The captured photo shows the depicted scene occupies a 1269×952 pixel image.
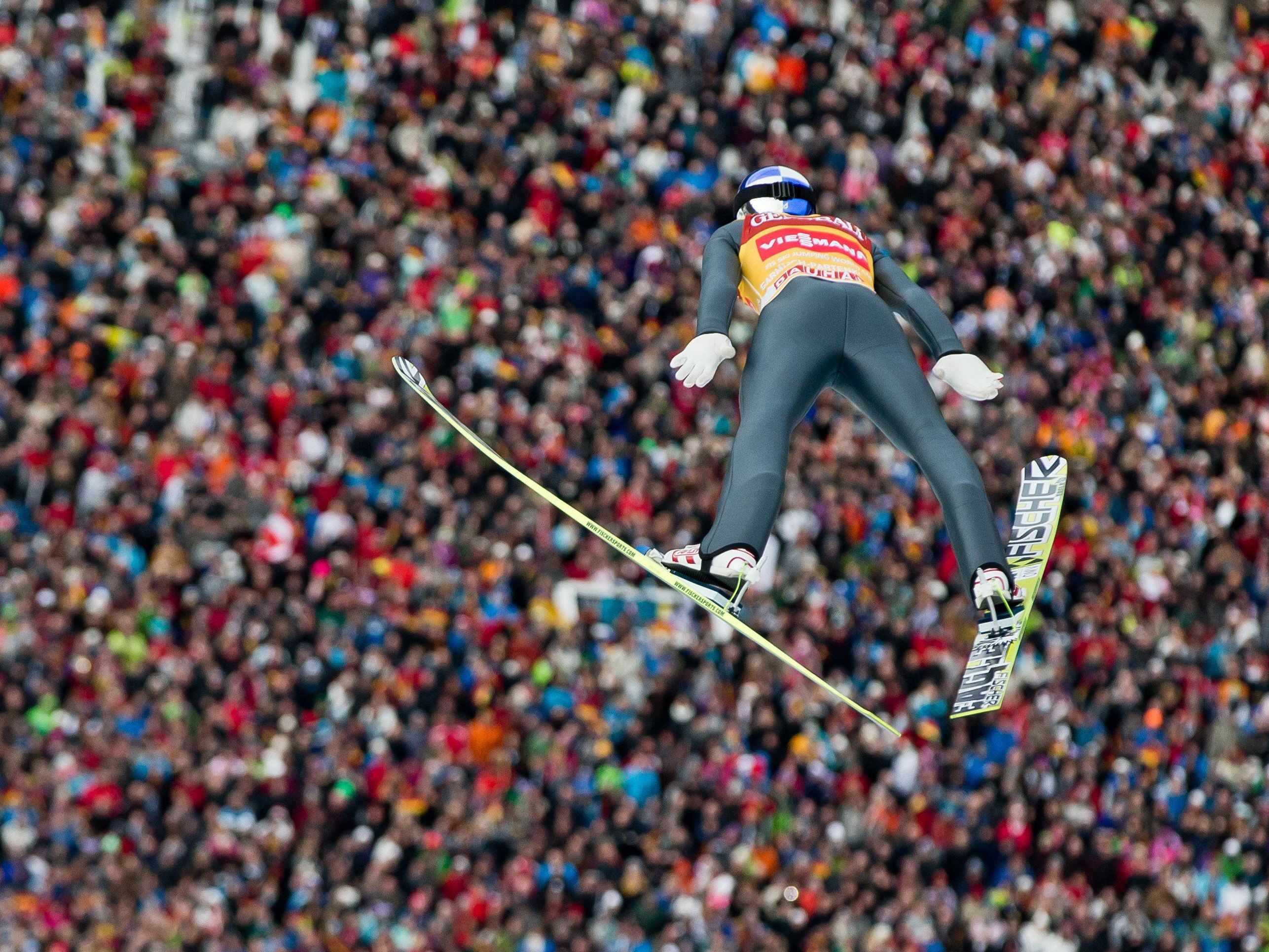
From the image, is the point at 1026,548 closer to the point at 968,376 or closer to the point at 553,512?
the point at 968,376

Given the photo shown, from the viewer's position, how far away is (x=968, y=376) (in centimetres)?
764

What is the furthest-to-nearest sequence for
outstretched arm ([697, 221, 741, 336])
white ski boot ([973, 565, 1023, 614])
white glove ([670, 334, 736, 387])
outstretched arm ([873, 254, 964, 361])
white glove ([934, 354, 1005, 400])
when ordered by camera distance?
outstretched arm ([873, 254, 964, 361]) < white glove ([934, 354, 1005, 400]) < outstretched arm ([697, 221, 741, 336]) < white ski boot ([973, 565, 1023, 614]) < white glove ([670, 334, 736, 387])

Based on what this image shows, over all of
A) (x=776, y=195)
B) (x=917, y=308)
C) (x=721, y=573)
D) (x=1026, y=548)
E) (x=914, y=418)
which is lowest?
(x=1026, y=548)

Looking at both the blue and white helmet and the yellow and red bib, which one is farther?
the blue and white helmet

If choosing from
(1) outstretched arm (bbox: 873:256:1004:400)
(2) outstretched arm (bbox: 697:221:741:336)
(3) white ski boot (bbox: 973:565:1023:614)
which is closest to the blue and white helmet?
(2) outstretched arm (bbox: 697:221:741:336)

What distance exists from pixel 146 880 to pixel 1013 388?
29.8 ft

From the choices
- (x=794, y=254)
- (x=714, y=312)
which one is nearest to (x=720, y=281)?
(x=714, y=312)

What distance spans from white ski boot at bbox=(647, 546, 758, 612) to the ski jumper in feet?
0.16

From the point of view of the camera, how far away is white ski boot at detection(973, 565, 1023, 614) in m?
7.41

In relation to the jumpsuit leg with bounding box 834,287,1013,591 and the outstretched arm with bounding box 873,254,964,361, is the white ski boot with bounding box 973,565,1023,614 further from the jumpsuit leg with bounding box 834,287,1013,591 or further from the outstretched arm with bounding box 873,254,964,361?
the outstretched arm with bounding box 873,254,964,361

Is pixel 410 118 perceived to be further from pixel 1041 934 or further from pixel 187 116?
pixel 1041 934

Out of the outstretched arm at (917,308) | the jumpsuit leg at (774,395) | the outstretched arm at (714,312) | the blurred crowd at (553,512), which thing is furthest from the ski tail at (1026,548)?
the blurred crowd at (553,512)

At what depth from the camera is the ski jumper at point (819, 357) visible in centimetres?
749

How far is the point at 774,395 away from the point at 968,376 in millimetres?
744
